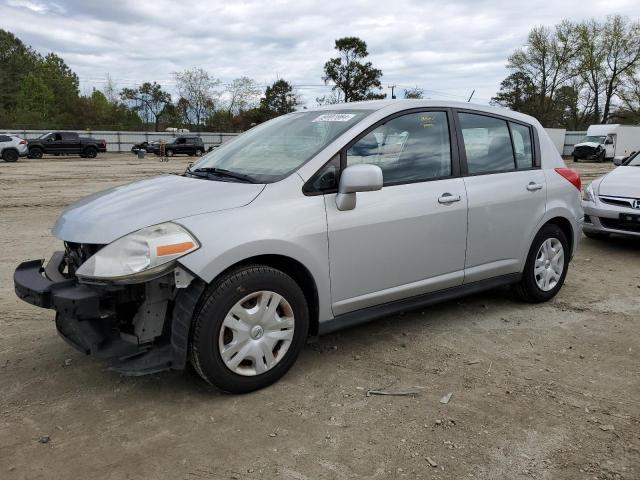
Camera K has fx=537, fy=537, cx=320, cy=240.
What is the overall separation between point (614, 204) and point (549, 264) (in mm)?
2866

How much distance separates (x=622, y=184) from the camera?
6.93 metres

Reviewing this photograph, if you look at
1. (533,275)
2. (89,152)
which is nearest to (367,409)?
(533,275)

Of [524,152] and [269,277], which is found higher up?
[524,152]

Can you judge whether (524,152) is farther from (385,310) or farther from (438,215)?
(385,310)

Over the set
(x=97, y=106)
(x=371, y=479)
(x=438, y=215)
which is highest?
(x=97, y=106)

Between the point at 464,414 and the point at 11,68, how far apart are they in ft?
254

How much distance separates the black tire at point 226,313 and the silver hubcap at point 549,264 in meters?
2.46

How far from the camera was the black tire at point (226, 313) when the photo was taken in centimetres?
284

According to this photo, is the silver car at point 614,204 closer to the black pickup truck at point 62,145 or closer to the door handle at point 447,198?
the door handle at point 447,198

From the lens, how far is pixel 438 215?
378 centimetres

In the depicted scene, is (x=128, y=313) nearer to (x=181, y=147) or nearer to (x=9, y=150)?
(x=9, y=150)

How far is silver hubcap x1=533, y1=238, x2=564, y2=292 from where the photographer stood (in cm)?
464

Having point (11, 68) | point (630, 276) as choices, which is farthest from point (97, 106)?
point (630, 276)

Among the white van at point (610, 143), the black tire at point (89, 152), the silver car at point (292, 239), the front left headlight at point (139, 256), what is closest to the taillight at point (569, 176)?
the silver car at point (292, 239)
